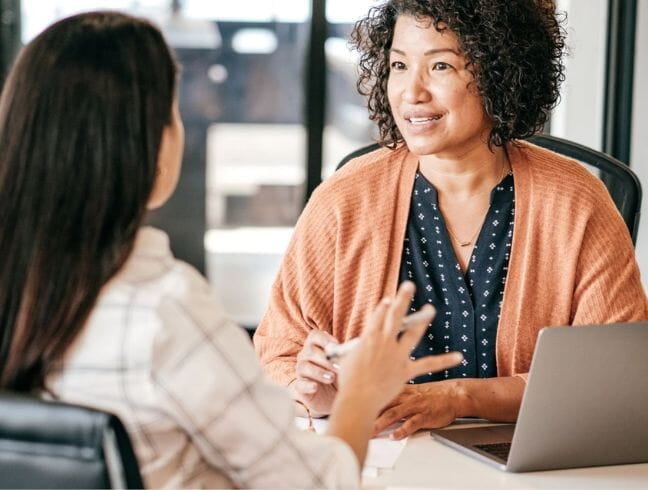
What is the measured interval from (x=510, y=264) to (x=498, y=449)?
17.2 inches

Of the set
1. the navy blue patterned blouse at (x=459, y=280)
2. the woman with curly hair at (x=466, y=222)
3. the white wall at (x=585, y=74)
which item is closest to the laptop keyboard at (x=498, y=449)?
the woman with curly hair at (x=466, y=222)

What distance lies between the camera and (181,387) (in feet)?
3.46

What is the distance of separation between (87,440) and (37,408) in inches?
2.1

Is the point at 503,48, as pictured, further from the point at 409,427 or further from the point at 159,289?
the point at 159,289

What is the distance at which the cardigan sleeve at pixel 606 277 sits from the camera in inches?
73.0

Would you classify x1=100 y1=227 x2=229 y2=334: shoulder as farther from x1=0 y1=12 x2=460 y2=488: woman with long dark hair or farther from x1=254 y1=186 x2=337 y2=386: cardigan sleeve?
x1=254 y1=186 x2=337 y2=386: cardigan sleeve

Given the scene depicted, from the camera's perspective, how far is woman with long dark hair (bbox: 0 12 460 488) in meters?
1.06

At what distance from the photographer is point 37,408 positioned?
95 cm

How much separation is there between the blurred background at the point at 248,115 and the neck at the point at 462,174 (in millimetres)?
2525

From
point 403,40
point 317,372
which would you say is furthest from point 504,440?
point 403,40

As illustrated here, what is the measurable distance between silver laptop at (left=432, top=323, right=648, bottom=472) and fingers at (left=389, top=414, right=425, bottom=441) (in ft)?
0.42

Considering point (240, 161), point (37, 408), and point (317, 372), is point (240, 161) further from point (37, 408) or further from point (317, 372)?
point (37, 408)

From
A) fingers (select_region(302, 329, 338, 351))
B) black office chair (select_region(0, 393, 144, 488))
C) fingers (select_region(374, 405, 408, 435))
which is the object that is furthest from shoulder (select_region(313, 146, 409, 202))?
black office chair (select_region(0, 393, 144, 488))

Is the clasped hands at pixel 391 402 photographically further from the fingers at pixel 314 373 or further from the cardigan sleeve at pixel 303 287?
the cardigan sleeve at pixel 303 287
